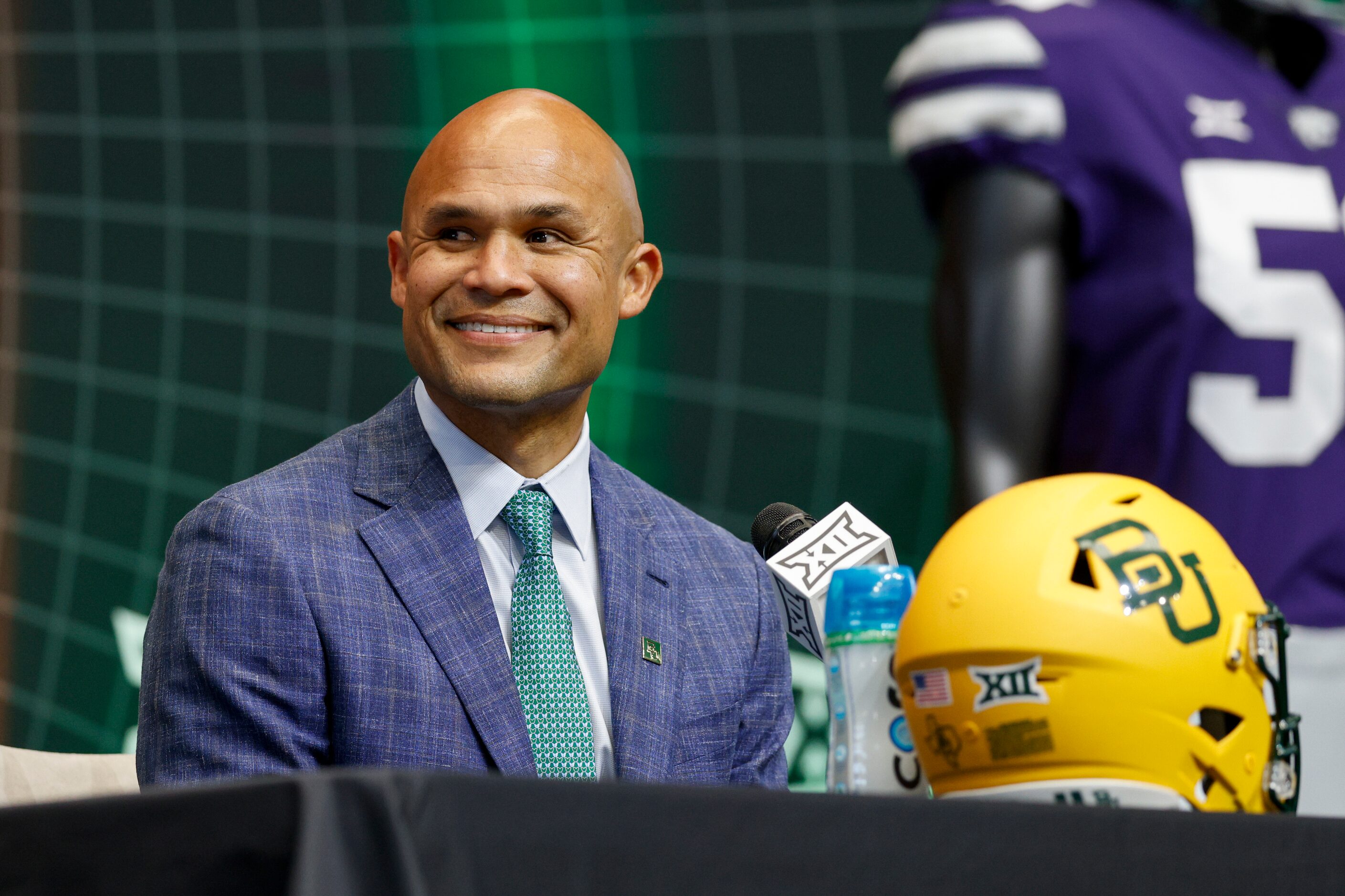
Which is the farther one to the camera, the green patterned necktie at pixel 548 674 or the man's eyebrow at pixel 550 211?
the man's eyebrow at pixel 550 211

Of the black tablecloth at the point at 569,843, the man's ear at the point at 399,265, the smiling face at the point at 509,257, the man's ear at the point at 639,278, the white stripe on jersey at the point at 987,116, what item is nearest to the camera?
the black tablecloth at the point at 569,843

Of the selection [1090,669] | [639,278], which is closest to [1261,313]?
[639,278]

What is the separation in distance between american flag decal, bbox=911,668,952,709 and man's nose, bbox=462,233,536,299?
0.67m

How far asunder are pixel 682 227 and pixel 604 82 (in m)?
0.38

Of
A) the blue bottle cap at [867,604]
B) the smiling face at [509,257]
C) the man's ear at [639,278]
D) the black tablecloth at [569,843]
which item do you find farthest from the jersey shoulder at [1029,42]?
the black tablecloth at [569,843]

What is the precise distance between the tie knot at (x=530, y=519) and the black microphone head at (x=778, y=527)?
269 millimetres

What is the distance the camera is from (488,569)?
148 cm

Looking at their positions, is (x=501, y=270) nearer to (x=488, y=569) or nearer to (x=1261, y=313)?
(x=488, y=569)

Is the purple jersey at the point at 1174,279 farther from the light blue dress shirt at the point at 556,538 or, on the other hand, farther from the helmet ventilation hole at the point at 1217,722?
the helmet ventilation hole at the point at 1217,722

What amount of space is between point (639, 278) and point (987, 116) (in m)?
0.63

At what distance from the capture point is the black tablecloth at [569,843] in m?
0.66

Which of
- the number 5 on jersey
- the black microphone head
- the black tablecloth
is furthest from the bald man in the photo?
the number 5 on jersey

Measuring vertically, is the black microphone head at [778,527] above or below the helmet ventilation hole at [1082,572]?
below

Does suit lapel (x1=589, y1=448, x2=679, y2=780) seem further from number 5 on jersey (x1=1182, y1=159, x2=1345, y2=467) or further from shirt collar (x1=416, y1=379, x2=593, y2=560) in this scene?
number 5 on jersey (x1=1182, y1=159, x2=1345, y2=467)
